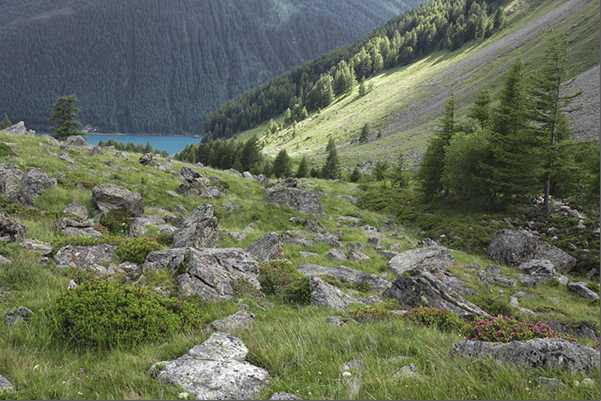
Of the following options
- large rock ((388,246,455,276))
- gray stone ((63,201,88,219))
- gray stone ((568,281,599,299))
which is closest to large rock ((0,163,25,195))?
gray stone ((63,201,88,219))

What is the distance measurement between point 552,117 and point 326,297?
28672mm

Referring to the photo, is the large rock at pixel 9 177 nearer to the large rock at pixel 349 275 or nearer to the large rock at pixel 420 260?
the large rock at pixel 349 275

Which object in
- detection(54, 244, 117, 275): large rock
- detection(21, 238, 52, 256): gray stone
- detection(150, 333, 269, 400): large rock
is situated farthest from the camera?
detection(21, 238, 52, 256): gray stone

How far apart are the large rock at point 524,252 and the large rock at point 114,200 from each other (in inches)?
985

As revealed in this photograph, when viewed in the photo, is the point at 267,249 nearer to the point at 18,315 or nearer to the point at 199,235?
the point at 199,235

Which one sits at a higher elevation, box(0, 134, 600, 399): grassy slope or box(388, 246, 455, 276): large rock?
box(0, 134, 600, 399): grassy slope

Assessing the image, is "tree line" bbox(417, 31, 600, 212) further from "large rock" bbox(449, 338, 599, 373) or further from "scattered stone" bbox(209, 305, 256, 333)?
"scattered stone" bbox(209, 305, 256, 333)

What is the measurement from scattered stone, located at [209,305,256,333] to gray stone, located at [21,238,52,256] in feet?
20.0

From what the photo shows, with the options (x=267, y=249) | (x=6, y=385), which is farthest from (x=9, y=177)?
(x=6, y=385)

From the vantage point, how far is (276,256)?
44.4ft

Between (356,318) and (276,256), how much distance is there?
6.75 meters

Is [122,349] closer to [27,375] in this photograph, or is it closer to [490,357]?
[27,375]

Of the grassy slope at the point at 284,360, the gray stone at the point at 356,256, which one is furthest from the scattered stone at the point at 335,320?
the gray stone at the point at 356,256

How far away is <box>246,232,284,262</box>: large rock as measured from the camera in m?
13.3
